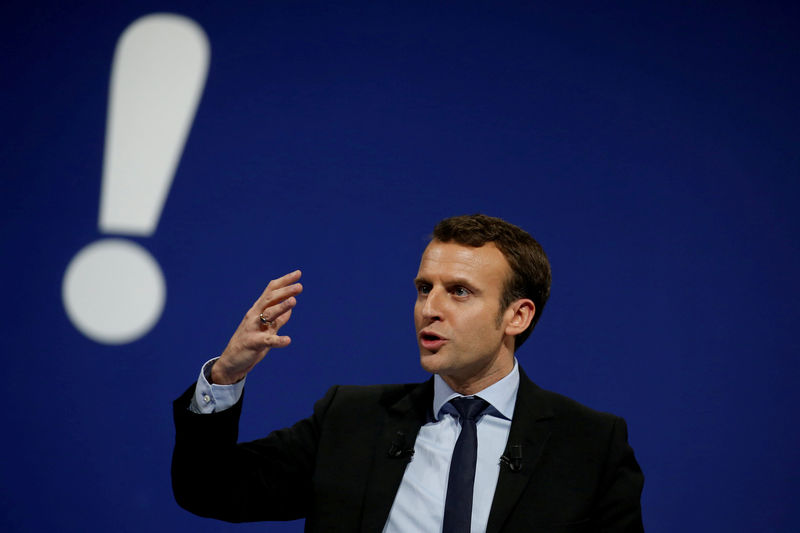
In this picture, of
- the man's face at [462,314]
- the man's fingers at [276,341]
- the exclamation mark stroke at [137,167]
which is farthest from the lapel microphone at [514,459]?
the exclamation mark stroke at [137,167]

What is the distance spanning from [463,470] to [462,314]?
418 millimetres

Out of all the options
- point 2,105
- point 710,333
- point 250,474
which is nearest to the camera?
point 250,474

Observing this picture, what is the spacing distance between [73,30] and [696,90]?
245 centimetres

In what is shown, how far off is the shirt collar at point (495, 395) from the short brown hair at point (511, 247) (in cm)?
22

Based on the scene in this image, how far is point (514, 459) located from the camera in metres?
2.04

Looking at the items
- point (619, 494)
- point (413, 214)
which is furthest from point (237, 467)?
point (413, 214)

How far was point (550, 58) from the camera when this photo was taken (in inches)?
122

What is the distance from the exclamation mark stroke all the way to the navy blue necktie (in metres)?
1.27

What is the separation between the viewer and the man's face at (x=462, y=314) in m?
2.08

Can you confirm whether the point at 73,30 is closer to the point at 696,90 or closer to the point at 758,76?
the point at 696,90

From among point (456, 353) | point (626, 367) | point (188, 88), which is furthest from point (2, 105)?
point (626, 367)

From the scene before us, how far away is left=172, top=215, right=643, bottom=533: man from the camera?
1915 millimetres

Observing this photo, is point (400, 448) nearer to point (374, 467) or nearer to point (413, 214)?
point (374, 467)

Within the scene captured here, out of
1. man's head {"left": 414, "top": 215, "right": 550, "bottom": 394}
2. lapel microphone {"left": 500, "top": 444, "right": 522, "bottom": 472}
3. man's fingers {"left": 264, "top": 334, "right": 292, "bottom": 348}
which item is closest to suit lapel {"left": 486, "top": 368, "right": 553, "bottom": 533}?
lapel microphone {"left": 500, "top": 444, "right": 522, "bottom": 472}
